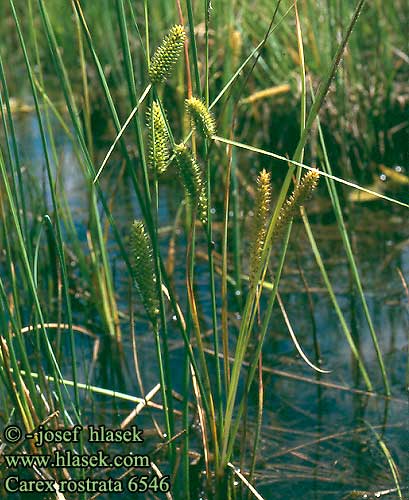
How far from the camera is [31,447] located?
1.16 meters

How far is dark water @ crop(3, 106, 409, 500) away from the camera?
4.14 ft

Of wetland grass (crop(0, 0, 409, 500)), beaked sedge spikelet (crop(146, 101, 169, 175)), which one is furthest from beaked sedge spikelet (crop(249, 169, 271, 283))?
beaked sedge spikelet (crop(146, 101, 169, 175))

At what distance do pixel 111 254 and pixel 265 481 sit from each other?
3.46ft

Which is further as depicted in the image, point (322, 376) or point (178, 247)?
point (178, 247)

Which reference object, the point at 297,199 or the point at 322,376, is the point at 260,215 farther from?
the point at 322,376

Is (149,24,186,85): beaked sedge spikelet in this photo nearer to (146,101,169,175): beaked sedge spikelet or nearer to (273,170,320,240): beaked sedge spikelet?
(146,101,169,175): beaked sedge spikelet

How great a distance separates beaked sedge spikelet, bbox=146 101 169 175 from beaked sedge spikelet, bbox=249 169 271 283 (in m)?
0.11

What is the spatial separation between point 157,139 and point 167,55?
92 mm

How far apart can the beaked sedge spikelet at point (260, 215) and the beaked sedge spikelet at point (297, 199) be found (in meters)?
0.02

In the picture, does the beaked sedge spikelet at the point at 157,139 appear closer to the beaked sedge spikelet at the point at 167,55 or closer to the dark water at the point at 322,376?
the beaked sedge spikelet at the point at 167,55

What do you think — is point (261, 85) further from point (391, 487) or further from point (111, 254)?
point (391, 487)

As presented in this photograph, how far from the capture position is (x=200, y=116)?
80 cm

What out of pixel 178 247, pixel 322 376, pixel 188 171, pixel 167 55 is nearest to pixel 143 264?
pixel 188 171

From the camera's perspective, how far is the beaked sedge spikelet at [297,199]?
32.9 inches
